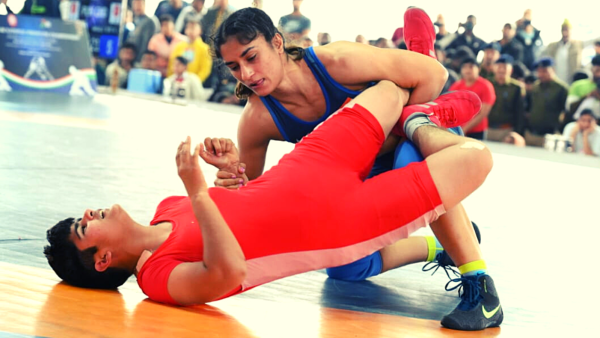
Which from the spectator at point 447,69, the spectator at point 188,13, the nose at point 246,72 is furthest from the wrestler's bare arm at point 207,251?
the spectator at point 188,13

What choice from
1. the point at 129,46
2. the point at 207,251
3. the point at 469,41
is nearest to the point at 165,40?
the point at 129,46

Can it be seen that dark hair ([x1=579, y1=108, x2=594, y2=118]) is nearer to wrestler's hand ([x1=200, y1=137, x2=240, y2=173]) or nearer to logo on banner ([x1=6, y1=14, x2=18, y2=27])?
logo on banner ([x1=6, y1=14, x2=18, y2=27])

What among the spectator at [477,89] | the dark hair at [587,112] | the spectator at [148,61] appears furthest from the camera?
the spectator at [148,61]

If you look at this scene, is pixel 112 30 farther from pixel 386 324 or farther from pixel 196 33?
pixel 386 324

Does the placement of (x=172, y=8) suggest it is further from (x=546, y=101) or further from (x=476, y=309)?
(x=476, y=309)

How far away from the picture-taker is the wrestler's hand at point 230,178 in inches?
97.4

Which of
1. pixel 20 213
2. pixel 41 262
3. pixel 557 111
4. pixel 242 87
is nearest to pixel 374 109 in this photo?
pixel 242 87

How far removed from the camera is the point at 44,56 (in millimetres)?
8797

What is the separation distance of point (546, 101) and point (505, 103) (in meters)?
0.38

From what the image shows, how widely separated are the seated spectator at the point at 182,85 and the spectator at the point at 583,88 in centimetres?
416

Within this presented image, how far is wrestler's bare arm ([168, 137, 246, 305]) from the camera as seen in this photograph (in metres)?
1.95

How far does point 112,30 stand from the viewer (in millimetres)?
10656

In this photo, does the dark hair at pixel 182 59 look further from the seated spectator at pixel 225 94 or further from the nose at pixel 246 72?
the nose at pixel 246 72

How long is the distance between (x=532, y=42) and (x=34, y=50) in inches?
208
